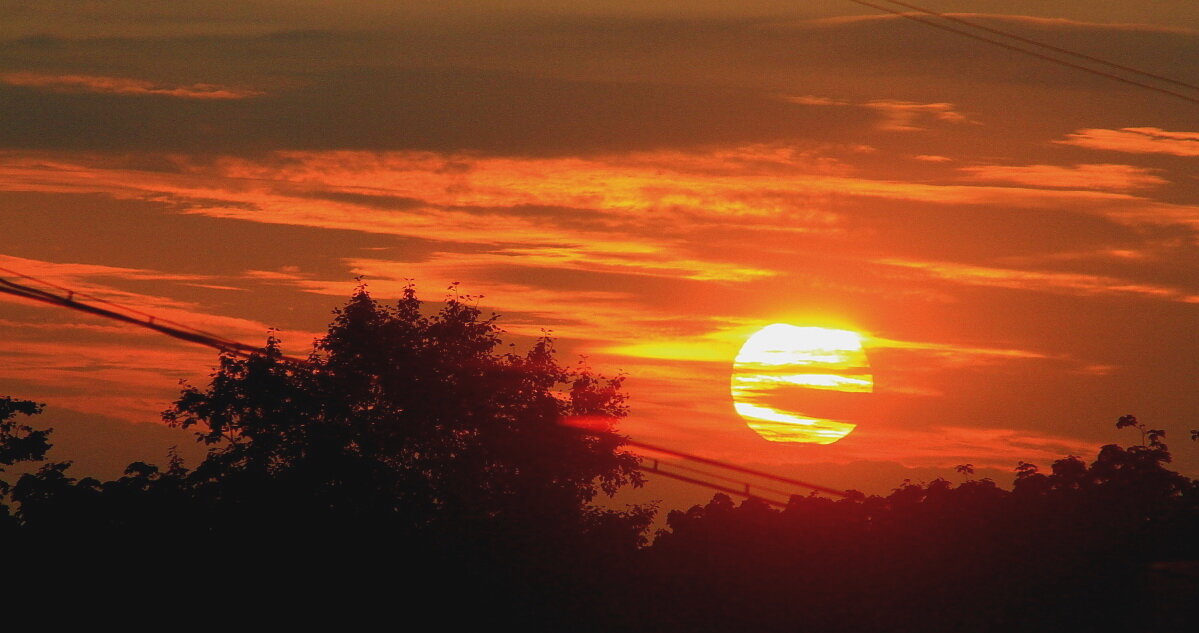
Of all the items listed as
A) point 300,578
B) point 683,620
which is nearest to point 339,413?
point 300,578

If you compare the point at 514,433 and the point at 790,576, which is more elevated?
the point at 514,433

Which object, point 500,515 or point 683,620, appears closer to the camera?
point 683,620

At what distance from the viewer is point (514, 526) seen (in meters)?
41.4

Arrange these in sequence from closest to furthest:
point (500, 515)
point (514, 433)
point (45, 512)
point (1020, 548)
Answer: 1. point (1020, 548)
2. point (500, 515)
3. point (514, 433)
4. point (45, 512)

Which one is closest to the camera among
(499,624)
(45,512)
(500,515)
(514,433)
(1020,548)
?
(1020,548)

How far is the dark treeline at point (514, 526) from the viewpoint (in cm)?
2766

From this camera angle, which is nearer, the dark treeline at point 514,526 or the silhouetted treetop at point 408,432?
the dark treeline at point 514,526

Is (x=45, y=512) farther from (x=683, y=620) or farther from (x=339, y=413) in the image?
(x=683, y=620)

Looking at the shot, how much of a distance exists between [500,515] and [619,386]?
9.63m

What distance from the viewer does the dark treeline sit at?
27.7m

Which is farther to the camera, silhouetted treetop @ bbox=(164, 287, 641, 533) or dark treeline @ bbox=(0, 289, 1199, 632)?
silhouetted treetop @ bbox=(164, 287, 641, 533)

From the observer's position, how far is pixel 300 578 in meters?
35.3

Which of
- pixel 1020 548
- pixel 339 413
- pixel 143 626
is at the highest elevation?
pixel 339 413

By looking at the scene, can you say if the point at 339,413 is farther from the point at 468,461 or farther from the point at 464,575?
the point at 464,575
